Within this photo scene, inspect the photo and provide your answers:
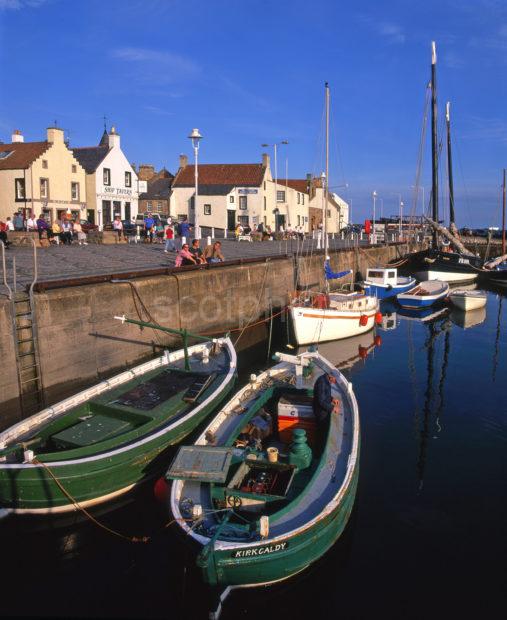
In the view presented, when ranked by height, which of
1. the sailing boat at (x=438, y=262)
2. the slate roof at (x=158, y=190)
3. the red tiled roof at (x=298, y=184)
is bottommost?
the sailing boat at (x=438, y=262)

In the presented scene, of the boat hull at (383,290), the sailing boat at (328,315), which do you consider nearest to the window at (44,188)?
the sailing boat at (328,315)

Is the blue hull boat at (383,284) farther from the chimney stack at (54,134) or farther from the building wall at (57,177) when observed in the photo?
the chimney stack at (54,134)

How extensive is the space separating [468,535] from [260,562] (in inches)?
160

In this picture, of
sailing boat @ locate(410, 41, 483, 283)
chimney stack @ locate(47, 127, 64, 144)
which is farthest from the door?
sailing boat @ locate(410, 41, 483, 283)

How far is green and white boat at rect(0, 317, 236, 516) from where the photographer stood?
27.7 ft

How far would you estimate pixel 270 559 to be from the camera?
22.0 feet

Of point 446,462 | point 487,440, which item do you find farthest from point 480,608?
point 487,440

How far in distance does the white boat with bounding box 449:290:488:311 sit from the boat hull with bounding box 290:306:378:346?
10198mm

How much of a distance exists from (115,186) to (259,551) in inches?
1741

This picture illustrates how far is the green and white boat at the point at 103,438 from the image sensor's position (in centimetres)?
845

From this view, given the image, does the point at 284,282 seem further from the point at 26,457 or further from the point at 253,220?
the point at 253,220

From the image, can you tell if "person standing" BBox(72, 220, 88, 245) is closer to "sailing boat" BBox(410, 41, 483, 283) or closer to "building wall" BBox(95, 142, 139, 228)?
"building wall" BBox(95, 142, 139, 228)

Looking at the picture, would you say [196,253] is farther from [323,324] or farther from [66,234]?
[66,234]

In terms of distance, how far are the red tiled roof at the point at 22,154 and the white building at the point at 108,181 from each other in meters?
4.52
